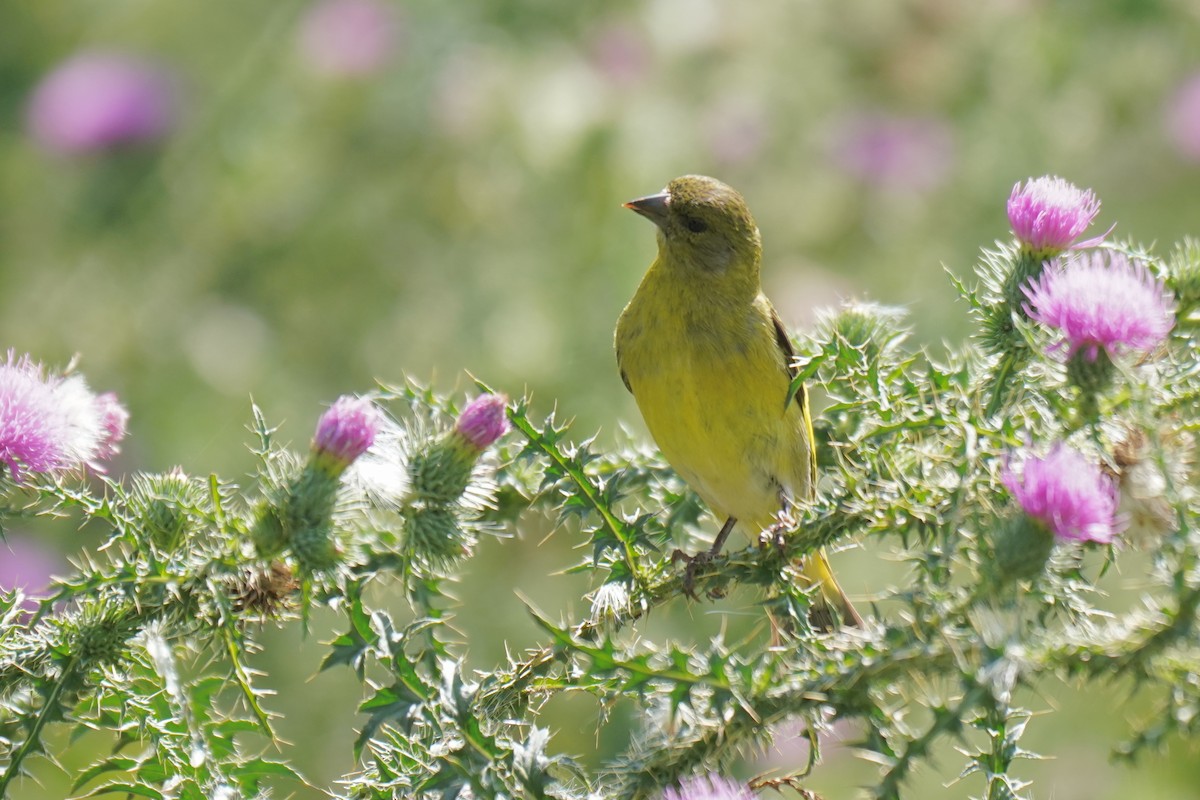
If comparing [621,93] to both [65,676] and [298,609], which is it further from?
[65,676]

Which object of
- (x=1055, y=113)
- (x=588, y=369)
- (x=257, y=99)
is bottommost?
(x=588, y=369)

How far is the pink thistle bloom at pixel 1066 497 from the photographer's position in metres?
1.99

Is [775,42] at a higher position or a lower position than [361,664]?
higher

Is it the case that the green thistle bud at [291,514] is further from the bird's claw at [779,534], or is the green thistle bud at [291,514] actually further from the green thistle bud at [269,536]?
the bird's claw at [779,534]

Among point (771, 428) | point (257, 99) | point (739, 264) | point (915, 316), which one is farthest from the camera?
point (257, 99)

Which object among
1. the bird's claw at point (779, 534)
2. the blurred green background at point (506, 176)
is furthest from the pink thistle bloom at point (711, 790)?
the blurred green background at point (506, 176)

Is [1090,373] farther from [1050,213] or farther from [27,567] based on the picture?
[27,567]

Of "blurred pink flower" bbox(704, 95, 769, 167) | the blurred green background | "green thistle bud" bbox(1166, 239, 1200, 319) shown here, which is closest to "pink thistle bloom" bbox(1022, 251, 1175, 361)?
"green thistle bud" bbox(1166, 239, 1200, 319)

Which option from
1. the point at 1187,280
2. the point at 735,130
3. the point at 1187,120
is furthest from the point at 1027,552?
the point at 1187,120

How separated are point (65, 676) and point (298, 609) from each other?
0.51 m

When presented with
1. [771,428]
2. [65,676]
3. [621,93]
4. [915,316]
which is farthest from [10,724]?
[915,316]

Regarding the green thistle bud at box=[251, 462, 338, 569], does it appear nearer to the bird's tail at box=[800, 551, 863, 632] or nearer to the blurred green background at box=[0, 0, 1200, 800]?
the bird's tail at box=[800, 551, 863, 632]

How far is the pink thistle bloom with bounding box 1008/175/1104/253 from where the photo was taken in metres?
2.67

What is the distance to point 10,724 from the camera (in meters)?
2.38
